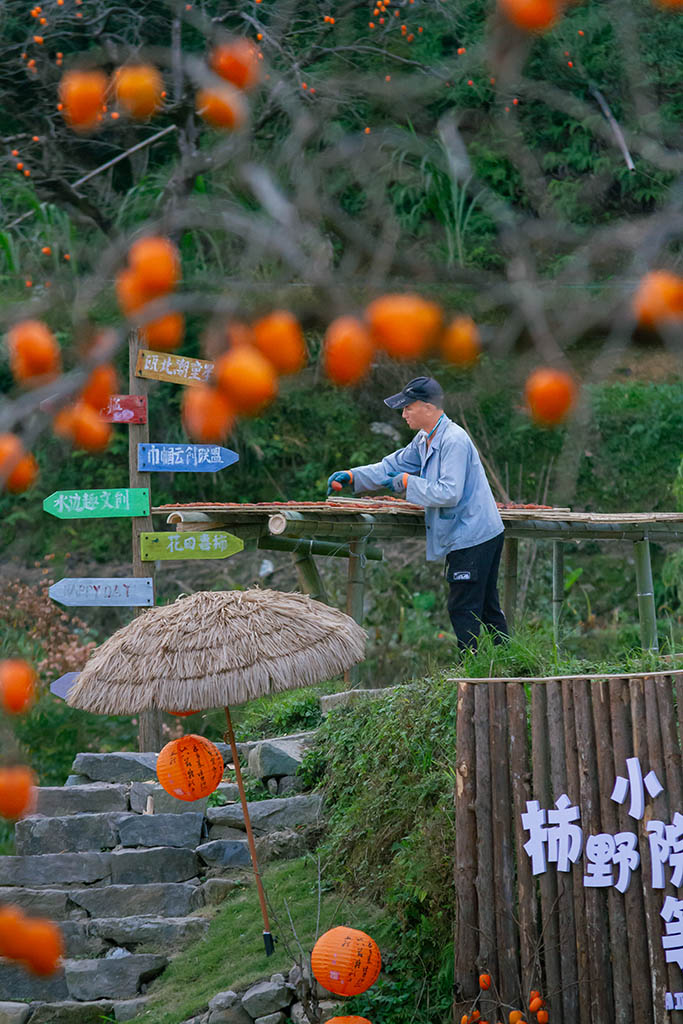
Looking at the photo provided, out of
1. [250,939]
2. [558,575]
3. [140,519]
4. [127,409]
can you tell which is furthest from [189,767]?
[558,575]

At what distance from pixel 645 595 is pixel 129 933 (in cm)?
338

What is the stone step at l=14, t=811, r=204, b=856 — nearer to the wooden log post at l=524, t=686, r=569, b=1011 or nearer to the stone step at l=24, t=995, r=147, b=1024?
the stone step at l=24, t=995, r=147, b=1024

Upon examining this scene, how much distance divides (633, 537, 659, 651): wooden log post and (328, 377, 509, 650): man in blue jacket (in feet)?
5.26

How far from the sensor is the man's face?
4836 millimetres

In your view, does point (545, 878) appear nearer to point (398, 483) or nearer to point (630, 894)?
point (630, 894)

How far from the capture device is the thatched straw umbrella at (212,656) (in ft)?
13.4

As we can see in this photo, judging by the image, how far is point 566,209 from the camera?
25.8 feet

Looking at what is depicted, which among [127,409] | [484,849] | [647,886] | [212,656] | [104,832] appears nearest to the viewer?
[647,886]

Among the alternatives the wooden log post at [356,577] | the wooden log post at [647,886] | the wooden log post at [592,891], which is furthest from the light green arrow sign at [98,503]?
the wooden log post at [647,886]

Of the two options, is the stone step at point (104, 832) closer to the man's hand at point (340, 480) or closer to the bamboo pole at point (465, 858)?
the man's hand at point (340, 480)

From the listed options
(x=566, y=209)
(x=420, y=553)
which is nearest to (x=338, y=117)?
(x=566, y=209)

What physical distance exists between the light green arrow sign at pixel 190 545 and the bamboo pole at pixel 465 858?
2053mm

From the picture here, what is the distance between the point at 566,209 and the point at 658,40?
3.80 meters

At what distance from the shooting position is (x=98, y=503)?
5.79 m
